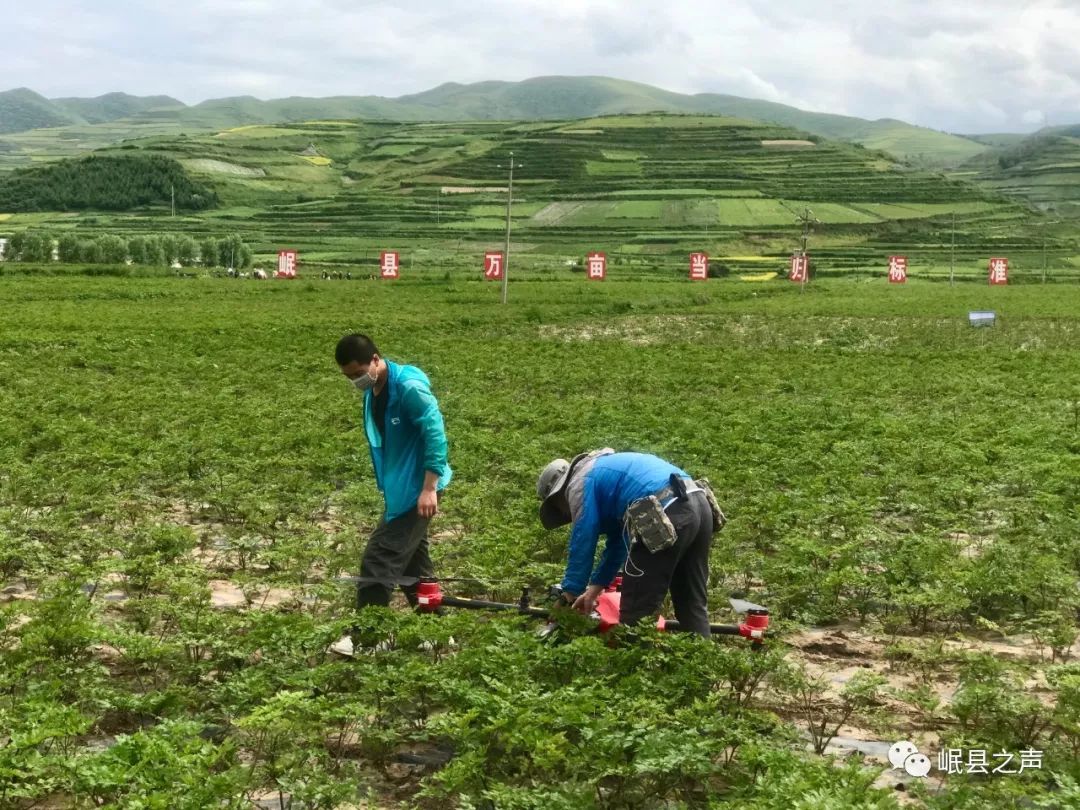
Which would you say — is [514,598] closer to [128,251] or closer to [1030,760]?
[1030,760]

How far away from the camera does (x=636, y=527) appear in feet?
16.9

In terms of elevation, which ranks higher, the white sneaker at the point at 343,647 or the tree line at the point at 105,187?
the tree line at the point at 105,187

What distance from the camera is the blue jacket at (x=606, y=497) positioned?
5277 mm

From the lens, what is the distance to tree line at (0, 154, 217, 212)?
105 m

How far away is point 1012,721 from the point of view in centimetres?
491

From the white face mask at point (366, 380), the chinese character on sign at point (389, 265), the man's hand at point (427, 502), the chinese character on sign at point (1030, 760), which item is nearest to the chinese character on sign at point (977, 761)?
the chinese character on sign at point (1030, 760)

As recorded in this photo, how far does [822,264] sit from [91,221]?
6724 cm

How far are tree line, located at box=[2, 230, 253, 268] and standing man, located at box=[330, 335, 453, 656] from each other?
5178 cm

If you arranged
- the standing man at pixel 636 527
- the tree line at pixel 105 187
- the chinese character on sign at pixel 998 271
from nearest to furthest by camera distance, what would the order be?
1. the standing man at pixel 636 527
2. the chinese character on sign at pixel 998 271
3. the tree line at pixel 105 187

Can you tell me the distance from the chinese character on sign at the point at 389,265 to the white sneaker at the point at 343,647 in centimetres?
4175

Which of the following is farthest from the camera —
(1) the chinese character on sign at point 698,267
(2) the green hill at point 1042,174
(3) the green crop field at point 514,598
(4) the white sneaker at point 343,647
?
(2) the green hill at point 1042,174

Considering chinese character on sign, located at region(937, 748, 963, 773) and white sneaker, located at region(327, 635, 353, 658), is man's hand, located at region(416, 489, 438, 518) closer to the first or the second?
white sneaker, located at region(327, 635, 353, 658)

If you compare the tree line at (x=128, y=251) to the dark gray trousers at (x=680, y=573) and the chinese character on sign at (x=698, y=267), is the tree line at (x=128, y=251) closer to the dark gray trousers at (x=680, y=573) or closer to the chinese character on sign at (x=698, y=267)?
the chinese character on sign at (x=698, y=267)

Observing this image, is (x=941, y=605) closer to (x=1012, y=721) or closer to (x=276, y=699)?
(x=1012, y=721)
